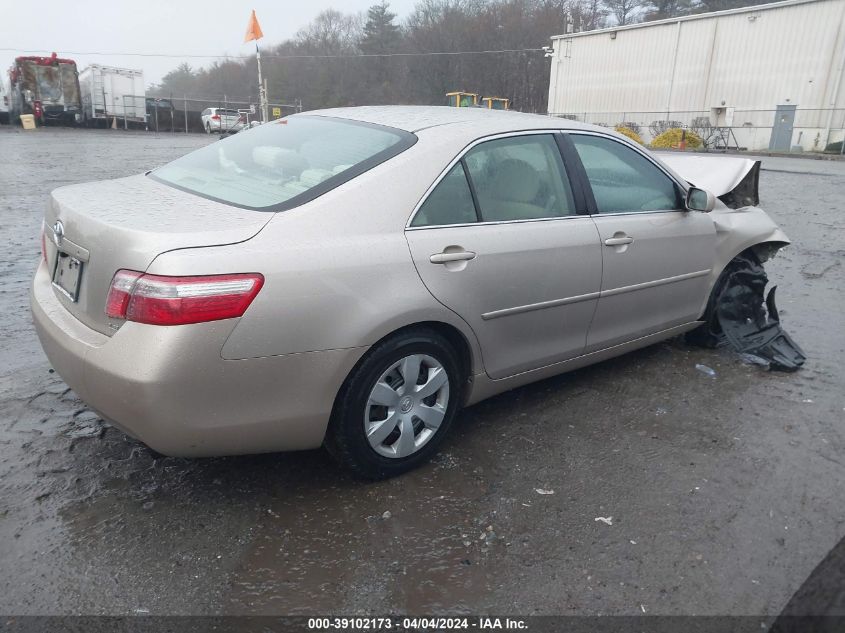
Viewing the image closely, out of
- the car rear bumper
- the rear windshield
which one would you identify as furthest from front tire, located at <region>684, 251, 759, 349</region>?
the car rear bumper

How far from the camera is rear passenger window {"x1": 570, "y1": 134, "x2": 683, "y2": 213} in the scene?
373 centimetres

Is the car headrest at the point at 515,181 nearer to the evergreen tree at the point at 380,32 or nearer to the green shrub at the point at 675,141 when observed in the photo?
the green shrub at the point at 675,141

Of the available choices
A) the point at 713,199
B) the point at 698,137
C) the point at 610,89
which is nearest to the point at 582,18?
the point at 610,89

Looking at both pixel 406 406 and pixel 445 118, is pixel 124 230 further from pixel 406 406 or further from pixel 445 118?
pixel 445 118

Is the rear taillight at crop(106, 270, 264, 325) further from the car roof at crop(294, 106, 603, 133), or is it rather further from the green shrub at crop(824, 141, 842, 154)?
the green shrub at crop(824, 141, 842, 154)

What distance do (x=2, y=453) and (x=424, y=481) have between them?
1.95 meters

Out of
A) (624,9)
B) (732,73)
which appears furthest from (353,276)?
(624,9)

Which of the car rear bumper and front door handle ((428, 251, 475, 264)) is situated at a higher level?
front door handle ((428, 251, 475, 264))

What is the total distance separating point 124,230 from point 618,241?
2524mm

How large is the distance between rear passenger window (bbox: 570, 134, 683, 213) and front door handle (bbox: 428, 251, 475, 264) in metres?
1.09

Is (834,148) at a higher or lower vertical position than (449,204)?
lower

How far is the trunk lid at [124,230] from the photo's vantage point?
237 cm

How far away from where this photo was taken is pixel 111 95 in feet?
116

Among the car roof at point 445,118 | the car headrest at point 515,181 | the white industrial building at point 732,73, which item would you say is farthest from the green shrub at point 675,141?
the car headrest at point 515,181
